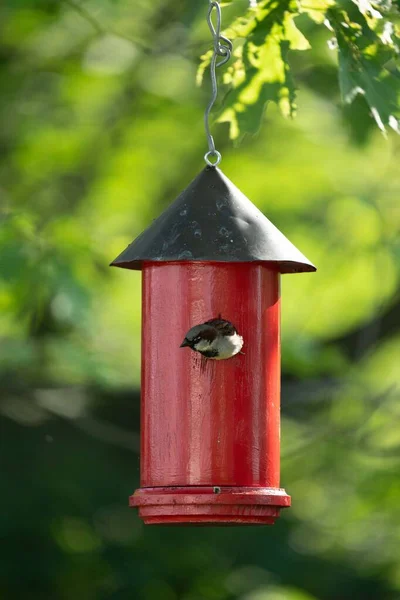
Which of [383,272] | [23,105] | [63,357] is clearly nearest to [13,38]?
[23,105]

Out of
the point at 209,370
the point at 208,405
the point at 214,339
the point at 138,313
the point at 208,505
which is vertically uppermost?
the point at 214,339

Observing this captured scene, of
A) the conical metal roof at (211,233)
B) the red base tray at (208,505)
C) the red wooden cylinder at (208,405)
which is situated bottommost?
the red base tray at (208,505)

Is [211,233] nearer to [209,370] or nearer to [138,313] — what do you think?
[209,370]

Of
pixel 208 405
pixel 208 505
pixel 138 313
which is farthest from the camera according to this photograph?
pixel 138 313

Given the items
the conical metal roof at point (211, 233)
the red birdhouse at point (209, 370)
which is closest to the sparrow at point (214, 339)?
the red birdhouse at point (209, 370)

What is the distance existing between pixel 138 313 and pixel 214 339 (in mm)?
5339

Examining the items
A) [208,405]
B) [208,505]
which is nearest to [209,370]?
[208,405]

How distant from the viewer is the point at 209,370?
13.6 feet

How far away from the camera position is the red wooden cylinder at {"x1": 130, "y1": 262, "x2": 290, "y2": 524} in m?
4.05

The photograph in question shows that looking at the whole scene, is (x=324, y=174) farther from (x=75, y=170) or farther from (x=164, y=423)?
(x=164, y=423)

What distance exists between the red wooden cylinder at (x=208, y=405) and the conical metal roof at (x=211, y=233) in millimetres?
143

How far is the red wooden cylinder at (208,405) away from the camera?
405cm

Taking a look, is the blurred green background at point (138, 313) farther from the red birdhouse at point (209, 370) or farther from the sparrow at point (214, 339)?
the sparrow at point (214, 339)

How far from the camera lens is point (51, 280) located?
23.7 feet
